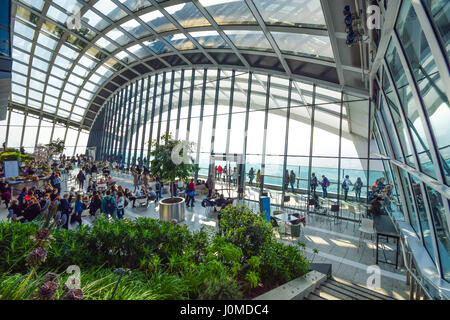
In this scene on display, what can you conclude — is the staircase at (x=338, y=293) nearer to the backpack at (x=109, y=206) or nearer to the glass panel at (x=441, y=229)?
the glass panel at (x=441, y=229)

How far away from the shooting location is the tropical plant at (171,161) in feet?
27.2

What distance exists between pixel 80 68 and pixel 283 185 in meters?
24.9

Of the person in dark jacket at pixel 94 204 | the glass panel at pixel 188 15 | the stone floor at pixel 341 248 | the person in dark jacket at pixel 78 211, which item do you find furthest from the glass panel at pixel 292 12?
the person in dark jacket at pixel 78 211

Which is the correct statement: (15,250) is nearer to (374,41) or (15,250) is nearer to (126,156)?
(374,41)

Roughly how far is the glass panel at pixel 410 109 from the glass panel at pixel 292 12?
14.1 feet

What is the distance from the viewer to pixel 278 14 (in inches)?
371

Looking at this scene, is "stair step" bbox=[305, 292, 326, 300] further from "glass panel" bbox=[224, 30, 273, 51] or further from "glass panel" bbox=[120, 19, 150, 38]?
"glass panel" bbox=[120, 19, 150, 38]

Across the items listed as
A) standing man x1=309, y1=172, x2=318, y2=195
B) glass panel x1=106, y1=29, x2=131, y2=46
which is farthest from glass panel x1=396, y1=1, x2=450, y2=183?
glass panel x1=106, y1=29, x2=131, y2=46

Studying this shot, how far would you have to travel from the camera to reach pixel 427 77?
3.42 metres

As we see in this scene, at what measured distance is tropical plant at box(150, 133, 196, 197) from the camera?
8281 millimetres

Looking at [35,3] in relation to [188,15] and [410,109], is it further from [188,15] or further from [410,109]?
[410,109]

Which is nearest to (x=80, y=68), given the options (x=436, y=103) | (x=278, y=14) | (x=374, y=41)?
(x=278, y=14)

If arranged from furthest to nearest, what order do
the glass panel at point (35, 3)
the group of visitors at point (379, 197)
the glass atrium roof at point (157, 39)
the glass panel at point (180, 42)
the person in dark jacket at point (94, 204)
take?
the glass panel at point (35, 3), the glass panel at point (180, 42), the glass atrium roof at point (157, 39), the person in dark jacket at point (94, 204), the group of visitors at point (379, 197)

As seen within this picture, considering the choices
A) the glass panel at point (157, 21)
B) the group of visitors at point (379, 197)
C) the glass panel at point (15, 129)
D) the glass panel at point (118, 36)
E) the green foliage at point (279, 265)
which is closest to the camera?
the green foliage at point (279, 265)
